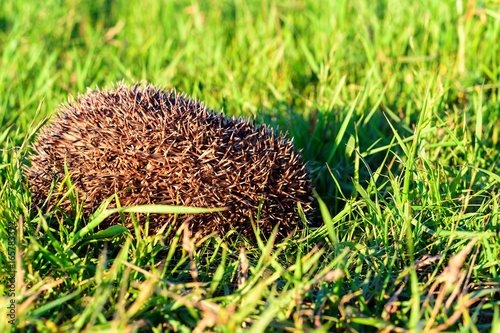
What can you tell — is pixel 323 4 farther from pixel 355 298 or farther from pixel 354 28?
pixel 355 298

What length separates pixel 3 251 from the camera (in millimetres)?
2791

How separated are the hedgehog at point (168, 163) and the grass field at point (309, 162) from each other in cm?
21

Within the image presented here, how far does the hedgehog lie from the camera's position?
314 cm

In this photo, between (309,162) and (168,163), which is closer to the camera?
(168,163)

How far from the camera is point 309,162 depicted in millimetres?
4270

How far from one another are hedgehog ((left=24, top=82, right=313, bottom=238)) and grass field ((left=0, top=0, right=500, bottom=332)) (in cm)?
21

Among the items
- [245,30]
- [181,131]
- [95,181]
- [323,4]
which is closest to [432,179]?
[181,131]

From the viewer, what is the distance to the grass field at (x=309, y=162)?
2412 mm

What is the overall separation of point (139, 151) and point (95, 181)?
16.3 inches

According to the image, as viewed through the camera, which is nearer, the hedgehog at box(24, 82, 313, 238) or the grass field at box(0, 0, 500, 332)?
the grass field at box(0, 0, 500, 332)

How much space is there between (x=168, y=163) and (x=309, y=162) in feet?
5.33

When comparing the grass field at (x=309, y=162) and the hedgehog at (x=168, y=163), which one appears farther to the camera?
the hedgehog at (x=168, y=163)

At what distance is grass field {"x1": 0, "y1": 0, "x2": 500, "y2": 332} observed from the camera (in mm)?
2412

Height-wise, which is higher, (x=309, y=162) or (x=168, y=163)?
(x=168, y=163)
